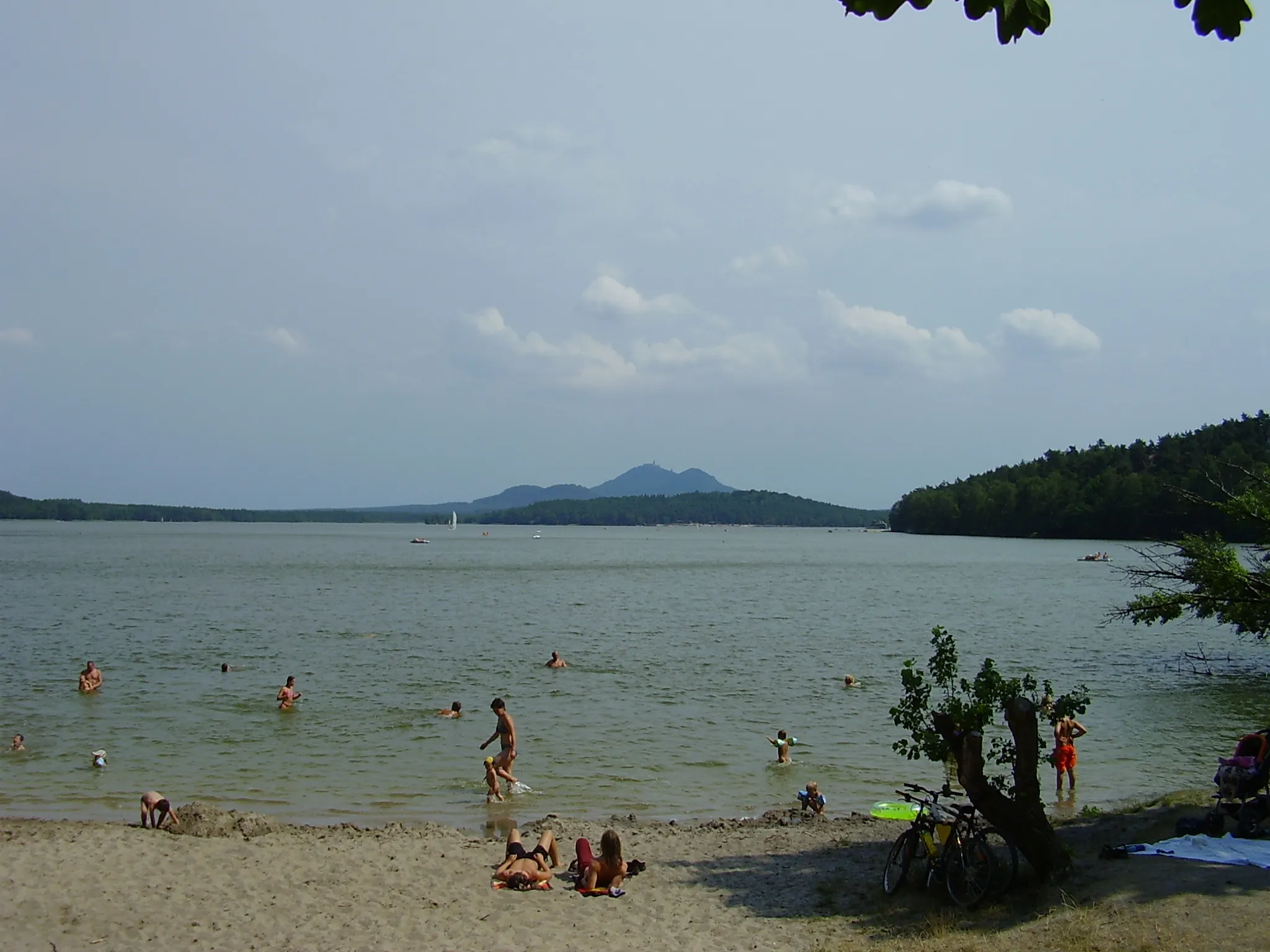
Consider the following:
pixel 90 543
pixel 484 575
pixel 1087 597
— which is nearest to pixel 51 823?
pixel 1087 597

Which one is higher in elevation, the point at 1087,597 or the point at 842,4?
the point at 842,4

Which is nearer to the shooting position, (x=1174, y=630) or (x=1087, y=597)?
(x=1174, y=630)

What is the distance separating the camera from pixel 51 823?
15430mm

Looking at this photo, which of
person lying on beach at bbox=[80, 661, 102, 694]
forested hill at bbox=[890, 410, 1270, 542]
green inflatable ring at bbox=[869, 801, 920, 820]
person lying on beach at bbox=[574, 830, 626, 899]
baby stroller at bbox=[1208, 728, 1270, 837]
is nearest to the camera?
baby stroller at bbox=[1208, 728, 1270, 837]

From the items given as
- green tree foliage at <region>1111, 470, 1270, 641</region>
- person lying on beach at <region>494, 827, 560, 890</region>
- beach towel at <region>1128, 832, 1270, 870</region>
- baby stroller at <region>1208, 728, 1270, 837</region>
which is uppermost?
green tree foliage at <region>1111, 470, 1270, 641</region>

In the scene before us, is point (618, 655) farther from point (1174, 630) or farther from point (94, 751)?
point (1174, 630)

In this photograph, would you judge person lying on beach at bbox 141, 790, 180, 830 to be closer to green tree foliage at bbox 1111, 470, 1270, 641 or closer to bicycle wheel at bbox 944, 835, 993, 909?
bicycle wheel at bbox 944, 835, 993, 909

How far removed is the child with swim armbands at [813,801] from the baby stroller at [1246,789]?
605 cm

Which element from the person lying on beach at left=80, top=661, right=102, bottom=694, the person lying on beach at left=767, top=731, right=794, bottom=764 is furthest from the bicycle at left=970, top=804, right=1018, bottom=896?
the person lying on beach at left=80, top=661, right=102, bottom=694

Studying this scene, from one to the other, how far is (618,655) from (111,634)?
21305 millimetres

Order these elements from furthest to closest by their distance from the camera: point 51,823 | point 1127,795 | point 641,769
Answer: point 641,769 < point 1127,795 < point 51,823

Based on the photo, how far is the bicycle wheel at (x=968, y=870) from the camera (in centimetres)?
1016

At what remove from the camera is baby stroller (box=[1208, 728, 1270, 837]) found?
36.0 ft

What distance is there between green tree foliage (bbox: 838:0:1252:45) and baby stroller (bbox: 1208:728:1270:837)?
9760 mm
